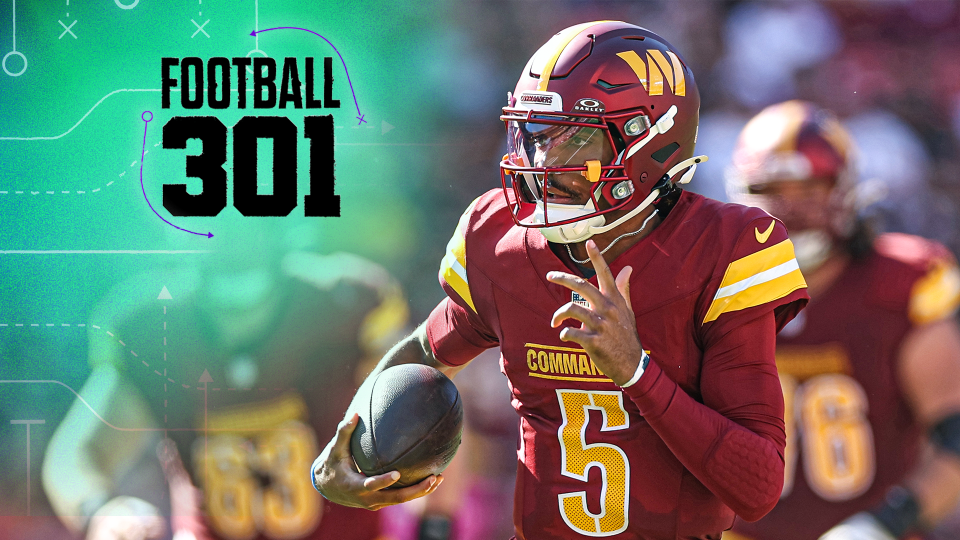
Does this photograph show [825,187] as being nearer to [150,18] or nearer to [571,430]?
[571,430]

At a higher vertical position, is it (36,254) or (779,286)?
(779,286)

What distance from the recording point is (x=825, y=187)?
3455mm

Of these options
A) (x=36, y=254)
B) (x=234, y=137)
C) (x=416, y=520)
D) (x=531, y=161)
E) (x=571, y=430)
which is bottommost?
(x=416, y=520)

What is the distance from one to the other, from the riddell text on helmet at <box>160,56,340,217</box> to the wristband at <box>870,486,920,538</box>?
7.74ft

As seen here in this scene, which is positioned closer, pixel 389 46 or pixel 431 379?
pixel 431 379

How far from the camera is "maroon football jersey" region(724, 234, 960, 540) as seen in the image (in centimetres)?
333

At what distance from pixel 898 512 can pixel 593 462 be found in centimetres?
204

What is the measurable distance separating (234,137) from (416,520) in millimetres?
1725

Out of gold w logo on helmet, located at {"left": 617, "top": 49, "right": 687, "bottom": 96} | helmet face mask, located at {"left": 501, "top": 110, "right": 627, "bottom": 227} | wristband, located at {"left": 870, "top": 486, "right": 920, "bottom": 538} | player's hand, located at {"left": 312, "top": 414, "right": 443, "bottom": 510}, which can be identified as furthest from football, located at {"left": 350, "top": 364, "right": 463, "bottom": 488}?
wristband, located at {"left": 870, "top": 486, "right": 920, "bottom": 538}

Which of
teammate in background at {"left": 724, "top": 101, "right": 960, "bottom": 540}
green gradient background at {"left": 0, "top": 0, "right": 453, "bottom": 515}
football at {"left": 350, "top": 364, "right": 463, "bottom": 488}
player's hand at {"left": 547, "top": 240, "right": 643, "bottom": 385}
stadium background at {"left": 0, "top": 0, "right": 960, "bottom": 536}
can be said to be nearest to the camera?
player's hand at {"left": 547, "top": 240, "right": 643, "bottom": 385}

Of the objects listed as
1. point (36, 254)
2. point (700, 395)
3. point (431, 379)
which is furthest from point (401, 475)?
point (36, 254)

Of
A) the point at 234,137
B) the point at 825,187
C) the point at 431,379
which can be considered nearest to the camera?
the point at 431,379

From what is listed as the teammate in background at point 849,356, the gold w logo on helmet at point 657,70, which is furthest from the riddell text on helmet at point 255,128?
the gold w logo on helmet at point 657,70

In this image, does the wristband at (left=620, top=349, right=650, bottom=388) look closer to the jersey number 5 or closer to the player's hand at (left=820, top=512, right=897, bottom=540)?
the jersey number 5
